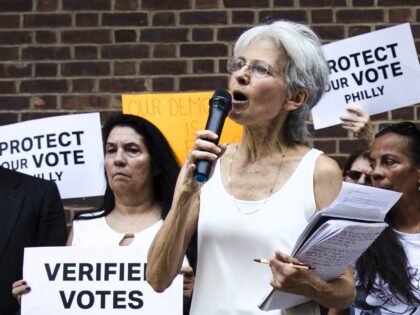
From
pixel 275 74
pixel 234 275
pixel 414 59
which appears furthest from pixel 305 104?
pixel 414 59

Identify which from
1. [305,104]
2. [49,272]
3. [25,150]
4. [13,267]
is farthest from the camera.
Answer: [25,150]

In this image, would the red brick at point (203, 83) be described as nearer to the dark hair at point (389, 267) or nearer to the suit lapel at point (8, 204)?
the suit lapel at point (8, 204)

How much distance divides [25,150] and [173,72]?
48.6 inches

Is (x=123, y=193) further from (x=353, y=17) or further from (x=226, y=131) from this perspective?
(x=353, y=17)

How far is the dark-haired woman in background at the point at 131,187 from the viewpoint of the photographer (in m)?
4.47

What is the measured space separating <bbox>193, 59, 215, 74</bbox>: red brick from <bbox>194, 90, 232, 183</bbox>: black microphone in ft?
9.82

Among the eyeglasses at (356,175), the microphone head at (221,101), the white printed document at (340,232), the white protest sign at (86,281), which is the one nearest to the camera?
the white printed document at (340,232)

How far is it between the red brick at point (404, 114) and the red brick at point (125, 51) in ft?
4.77

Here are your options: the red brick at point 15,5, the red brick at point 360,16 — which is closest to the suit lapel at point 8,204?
the red brick at point 15,5

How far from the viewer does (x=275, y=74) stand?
311 cm

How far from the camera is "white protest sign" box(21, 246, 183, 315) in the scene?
406 cm

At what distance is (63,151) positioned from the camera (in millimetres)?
4969

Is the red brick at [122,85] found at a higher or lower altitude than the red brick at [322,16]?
lower

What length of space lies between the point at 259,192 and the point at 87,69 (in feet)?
10.2
